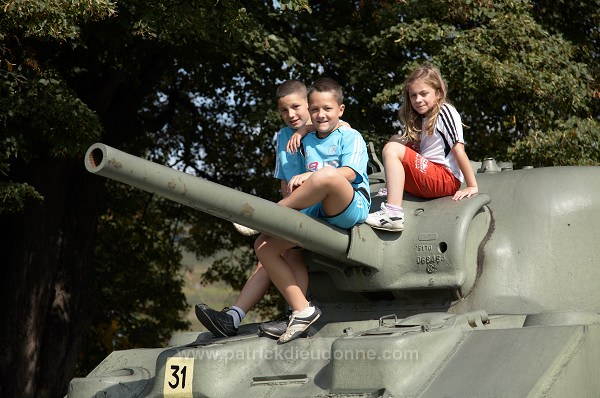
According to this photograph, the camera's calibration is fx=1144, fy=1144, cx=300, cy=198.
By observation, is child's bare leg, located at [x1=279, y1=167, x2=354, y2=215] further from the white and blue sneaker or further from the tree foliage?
the tree foliage

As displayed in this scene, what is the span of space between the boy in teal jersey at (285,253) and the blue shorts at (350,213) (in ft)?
1.26

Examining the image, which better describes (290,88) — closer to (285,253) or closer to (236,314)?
(285,253)

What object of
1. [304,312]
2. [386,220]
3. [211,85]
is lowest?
[304,312]

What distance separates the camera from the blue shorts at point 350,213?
7.83 m

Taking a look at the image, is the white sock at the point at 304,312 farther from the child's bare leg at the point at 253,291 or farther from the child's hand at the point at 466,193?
the child's hand at the point at 466,193

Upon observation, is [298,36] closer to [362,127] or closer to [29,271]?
[362,127]

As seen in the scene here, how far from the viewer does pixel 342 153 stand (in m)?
8.16

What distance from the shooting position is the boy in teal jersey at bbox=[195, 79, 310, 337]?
26.7 ft

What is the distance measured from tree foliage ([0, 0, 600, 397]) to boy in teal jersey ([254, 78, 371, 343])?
4.98m

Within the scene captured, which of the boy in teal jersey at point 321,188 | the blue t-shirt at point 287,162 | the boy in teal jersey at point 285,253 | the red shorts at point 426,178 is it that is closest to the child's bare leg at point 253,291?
the boy in teal jersey at point 285,253

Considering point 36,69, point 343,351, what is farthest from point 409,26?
point 343,351

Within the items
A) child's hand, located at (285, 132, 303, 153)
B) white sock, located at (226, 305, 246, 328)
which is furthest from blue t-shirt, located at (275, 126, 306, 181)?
white sock, located at (226, 305, 246, 328)

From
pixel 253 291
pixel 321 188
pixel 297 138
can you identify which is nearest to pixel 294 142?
pixel 297 138

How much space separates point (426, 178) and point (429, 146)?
326mm
